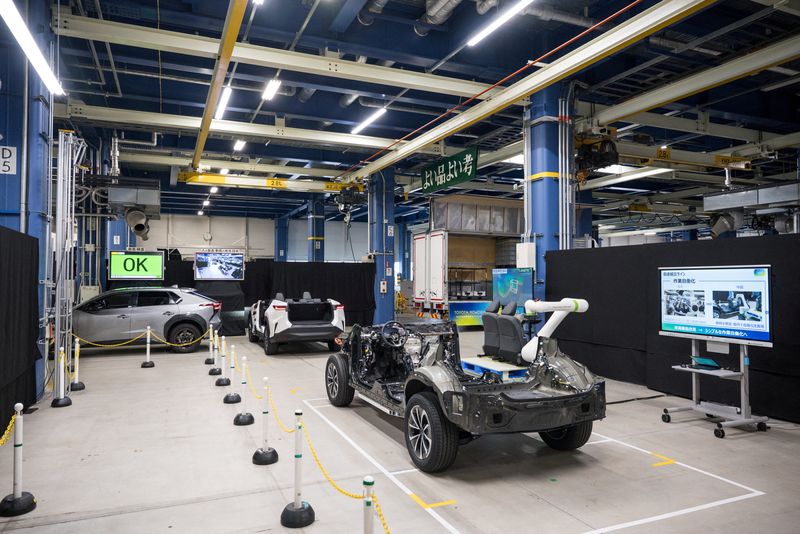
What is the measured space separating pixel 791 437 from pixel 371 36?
27.6 feet

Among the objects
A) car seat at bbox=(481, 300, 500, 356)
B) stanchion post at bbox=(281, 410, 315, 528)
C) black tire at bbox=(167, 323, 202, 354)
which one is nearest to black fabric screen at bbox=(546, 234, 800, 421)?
car seat at bbox=(481, 300, 500, 356)

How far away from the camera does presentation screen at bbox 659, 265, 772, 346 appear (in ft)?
18.0

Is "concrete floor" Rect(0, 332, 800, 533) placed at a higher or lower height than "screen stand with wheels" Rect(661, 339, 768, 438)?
lower

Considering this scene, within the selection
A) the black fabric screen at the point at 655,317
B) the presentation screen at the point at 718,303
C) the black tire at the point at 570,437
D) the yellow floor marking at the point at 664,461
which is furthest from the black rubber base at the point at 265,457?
the black fabric screen at the point at 655,317

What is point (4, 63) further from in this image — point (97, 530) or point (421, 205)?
point (421, 205)

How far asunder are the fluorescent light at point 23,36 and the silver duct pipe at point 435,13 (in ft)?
17.5

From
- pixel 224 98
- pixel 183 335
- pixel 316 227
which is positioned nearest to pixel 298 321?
pixel 183 335

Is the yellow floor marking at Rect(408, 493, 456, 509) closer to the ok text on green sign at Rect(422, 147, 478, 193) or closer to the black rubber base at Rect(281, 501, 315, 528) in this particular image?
the black rubber base at Rect(281, 501, 315, 528)

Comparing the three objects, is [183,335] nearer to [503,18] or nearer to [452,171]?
[452,171]

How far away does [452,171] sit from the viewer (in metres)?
12.7

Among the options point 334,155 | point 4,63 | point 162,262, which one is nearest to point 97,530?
point 4,63

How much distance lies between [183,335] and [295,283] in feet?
19.5

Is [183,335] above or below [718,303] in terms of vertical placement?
below

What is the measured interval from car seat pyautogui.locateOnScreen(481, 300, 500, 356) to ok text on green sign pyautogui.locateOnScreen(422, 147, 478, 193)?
486 centimetres
